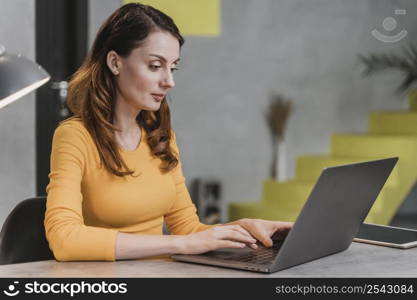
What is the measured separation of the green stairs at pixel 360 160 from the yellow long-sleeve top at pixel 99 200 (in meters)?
3.67

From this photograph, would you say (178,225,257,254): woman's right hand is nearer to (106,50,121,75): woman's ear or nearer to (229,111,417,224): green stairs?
(106,50,121,75): woman's ear

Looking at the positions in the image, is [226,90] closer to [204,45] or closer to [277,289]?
[204,45]

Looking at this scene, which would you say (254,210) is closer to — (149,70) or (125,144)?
(125,144)

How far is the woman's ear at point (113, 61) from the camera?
2.04 meters

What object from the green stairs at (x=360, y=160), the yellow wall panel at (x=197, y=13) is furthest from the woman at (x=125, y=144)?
the green stairs at (x=360, y=160)

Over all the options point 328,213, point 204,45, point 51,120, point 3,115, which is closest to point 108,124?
point 328,213

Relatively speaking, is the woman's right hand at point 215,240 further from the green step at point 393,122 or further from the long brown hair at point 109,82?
the green step at point 393,122

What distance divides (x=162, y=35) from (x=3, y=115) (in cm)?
199

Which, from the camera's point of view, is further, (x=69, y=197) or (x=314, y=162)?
(x=314, y=162)

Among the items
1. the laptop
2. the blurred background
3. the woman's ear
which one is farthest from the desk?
the blurred background

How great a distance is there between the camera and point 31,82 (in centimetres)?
215

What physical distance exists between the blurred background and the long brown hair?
320 cm

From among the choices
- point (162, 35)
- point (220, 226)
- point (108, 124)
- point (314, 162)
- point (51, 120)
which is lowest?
point (314, 162)

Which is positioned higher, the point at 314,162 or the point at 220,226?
the point at 220,226
